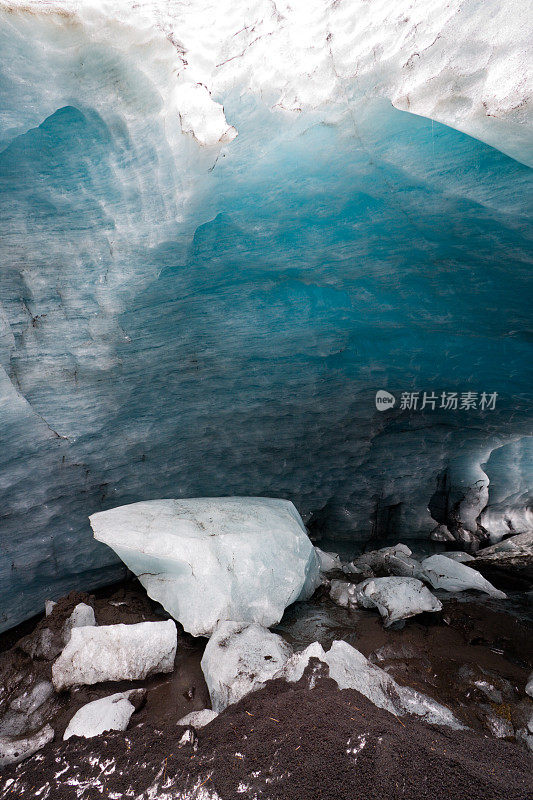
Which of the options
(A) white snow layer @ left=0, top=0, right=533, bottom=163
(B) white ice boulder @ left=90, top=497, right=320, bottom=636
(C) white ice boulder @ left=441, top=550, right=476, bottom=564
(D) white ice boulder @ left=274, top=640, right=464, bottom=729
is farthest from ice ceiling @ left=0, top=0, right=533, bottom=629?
(D) white ice boulder @ left=274, top=640, right=464, bottom=729

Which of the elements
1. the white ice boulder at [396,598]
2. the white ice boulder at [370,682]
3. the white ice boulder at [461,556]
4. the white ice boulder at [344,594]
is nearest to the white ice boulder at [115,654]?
the white ice boulder at [370,682]

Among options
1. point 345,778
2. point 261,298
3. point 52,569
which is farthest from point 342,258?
point 52,569

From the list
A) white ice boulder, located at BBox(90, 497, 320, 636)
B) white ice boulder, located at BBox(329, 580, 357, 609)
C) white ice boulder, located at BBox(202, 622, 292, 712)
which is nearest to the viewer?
white ice boulder, located at BBox(202, 622, 292, 712)

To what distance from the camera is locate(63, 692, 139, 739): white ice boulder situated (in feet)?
7.15

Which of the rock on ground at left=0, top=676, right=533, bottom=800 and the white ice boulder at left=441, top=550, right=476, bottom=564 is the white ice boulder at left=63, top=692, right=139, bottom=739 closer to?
the rock on ground at left=0, top=676, right=533, bottom=800

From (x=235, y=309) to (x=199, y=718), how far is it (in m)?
3.01

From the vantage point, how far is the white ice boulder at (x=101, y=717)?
218 cm

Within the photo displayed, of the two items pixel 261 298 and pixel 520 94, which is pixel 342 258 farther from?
pixel 520 94

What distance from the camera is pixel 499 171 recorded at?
3.03 meters

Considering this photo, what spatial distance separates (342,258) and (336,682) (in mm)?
3202

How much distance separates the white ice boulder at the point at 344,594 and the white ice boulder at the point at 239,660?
1.01 meters

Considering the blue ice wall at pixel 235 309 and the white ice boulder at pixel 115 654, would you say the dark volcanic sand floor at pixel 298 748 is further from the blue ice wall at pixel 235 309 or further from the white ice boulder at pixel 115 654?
the blue ice wall at pixel 235 309

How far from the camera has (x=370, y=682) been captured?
2332mm

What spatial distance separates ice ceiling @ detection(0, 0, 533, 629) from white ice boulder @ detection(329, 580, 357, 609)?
1224 millimetres
